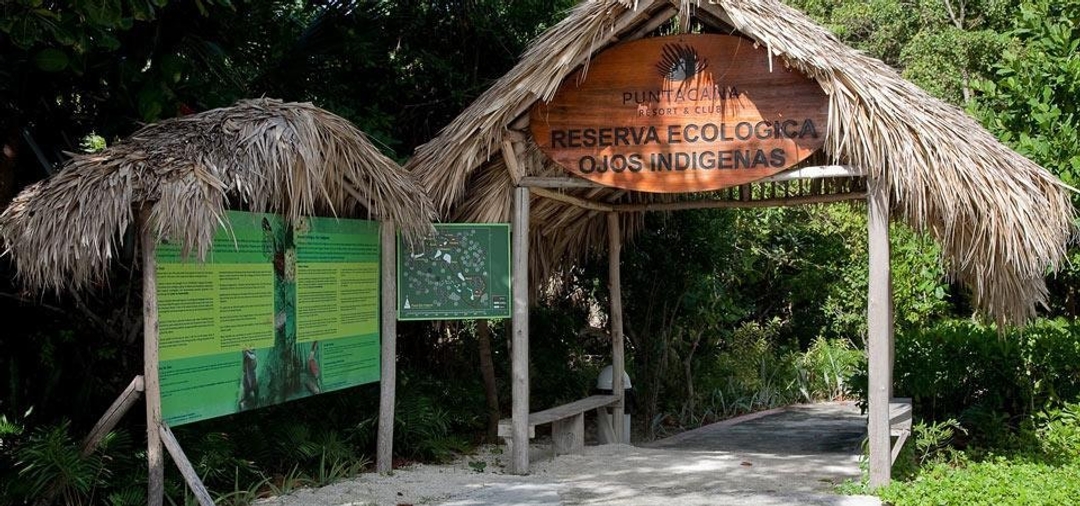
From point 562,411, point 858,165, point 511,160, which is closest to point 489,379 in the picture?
point 562,411

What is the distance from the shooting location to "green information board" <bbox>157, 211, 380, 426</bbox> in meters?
5.82

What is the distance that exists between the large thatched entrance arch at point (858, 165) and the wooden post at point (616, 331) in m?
1.63

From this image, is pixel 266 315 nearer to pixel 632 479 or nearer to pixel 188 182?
pixel 188 182

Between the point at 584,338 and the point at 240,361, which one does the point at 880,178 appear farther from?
the point at 584,338

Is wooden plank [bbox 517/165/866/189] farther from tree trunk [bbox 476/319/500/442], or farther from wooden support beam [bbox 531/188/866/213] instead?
tree trunk [bbox 476/319/500/442]

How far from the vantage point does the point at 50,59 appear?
6.07 meters

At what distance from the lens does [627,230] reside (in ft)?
32.4

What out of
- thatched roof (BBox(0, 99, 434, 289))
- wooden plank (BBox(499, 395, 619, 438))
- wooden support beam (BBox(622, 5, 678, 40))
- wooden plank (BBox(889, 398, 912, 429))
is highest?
wooden support beam (BBox(622, 5, 678, 40))

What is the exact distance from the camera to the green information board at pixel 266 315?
5.82m

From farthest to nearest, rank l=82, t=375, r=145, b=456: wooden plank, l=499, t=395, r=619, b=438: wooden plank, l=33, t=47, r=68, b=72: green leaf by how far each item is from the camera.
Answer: l=499, t=395, r=619, b=438: wooden plank < l=33, t=47, r=68, b=72: green leaf < l=82, t=375, r=145, b=456: wooden plank

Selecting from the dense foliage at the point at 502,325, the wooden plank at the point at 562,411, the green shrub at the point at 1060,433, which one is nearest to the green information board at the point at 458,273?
the wooden plank at the point at 562,411

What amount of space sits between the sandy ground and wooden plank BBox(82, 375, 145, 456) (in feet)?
3.30

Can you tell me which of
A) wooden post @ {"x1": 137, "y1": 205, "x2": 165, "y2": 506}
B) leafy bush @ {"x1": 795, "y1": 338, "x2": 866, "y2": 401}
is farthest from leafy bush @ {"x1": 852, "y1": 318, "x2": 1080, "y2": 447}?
wooden post @ {"x1": 137, "y1": 205, "x2": 165, "y2": 506}

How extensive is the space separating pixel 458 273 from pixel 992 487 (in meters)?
3.63
